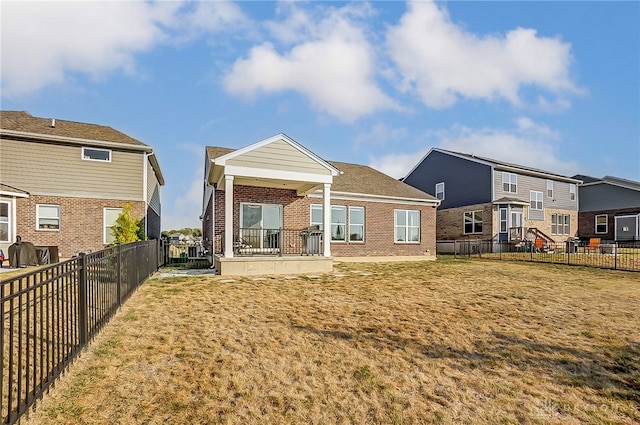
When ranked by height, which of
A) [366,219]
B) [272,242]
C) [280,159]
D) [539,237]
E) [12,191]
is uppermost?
[280,159]

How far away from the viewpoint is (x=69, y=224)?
15.1 m

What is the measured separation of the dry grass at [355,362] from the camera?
3475mm

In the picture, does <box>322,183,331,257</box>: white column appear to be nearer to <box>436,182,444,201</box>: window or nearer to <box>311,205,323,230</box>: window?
<box>311,205,323,230</box>: window

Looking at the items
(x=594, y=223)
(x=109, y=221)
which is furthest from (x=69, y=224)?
(x=594, y=223)

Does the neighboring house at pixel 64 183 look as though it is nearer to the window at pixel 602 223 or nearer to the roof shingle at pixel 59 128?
the roof shingle at pixel 59 128

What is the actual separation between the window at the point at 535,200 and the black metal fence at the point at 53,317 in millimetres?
29677

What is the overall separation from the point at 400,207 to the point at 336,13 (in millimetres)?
10114

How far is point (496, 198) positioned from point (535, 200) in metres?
5.38

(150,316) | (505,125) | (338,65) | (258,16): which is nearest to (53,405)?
(150,316)

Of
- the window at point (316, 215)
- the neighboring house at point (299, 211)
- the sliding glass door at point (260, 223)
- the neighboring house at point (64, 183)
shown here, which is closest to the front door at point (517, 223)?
the neighboring house at point (299, 211)

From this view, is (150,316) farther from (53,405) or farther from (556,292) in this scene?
(556,292)

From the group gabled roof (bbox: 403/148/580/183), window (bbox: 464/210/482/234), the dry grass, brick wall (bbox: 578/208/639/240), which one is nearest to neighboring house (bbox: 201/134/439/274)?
the dry grass

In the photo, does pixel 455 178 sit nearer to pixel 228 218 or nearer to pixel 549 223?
pixel 549 223

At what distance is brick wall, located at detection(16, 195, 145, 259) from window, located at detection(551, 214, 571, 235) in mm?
32631
